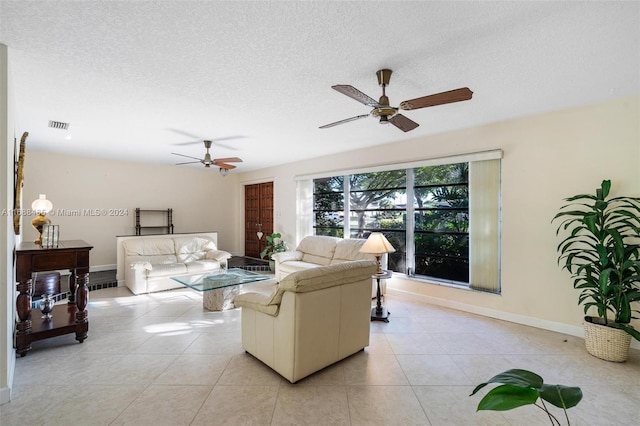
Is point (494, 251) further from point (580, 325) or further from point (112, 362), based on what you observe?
point (112, 362)

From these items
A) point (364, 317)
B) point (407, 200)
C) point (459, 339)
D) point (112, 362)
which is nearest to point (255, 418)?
point (364, 317)

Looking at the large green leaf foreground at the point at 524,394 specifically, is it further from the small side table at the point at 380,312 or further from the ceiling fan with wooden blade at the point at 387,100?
the small side table at the point at 380,312

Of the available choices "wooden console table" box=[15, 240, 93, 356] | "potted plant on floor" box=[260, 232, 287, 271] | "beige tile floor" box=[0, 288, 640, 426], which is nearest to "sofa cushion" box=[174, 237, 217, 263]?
"potted plant on floor" box=[260, 232, 287, 271]

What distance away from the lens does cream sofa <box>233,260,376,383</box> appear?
2.20 meters

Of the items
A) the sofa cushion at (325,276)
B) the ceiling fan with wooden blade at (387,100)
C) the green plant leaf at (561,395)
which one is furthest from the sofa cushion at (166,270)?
the green plant leaf at (561,395)

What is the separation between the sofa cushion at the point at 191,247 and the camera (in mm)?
5863

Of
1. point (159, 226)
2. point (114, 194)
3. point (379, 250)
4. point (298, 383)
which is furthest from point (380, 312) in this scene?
point (114, 194)

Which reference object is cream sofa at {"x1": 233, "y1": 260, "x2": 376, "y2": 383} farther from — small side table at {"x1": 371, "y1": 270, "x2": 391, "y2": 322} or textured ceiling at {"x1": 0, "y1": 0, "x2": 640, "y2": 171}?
textured ceiling at {"x1": 0, "y1": 0, "x2": 640, "y2": 171}

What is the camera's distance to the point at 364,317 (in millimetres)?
2746

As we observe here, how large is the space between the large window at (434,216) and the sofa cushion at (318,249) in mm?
549

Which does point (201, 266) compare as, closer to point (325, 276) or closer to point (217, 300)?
point (217, 300)

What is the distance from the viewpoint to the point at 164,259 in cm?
562

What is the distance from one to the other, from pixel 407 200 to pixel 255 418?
3.83 metres

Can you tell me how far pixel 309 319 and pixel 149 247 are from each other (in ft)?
15.1
